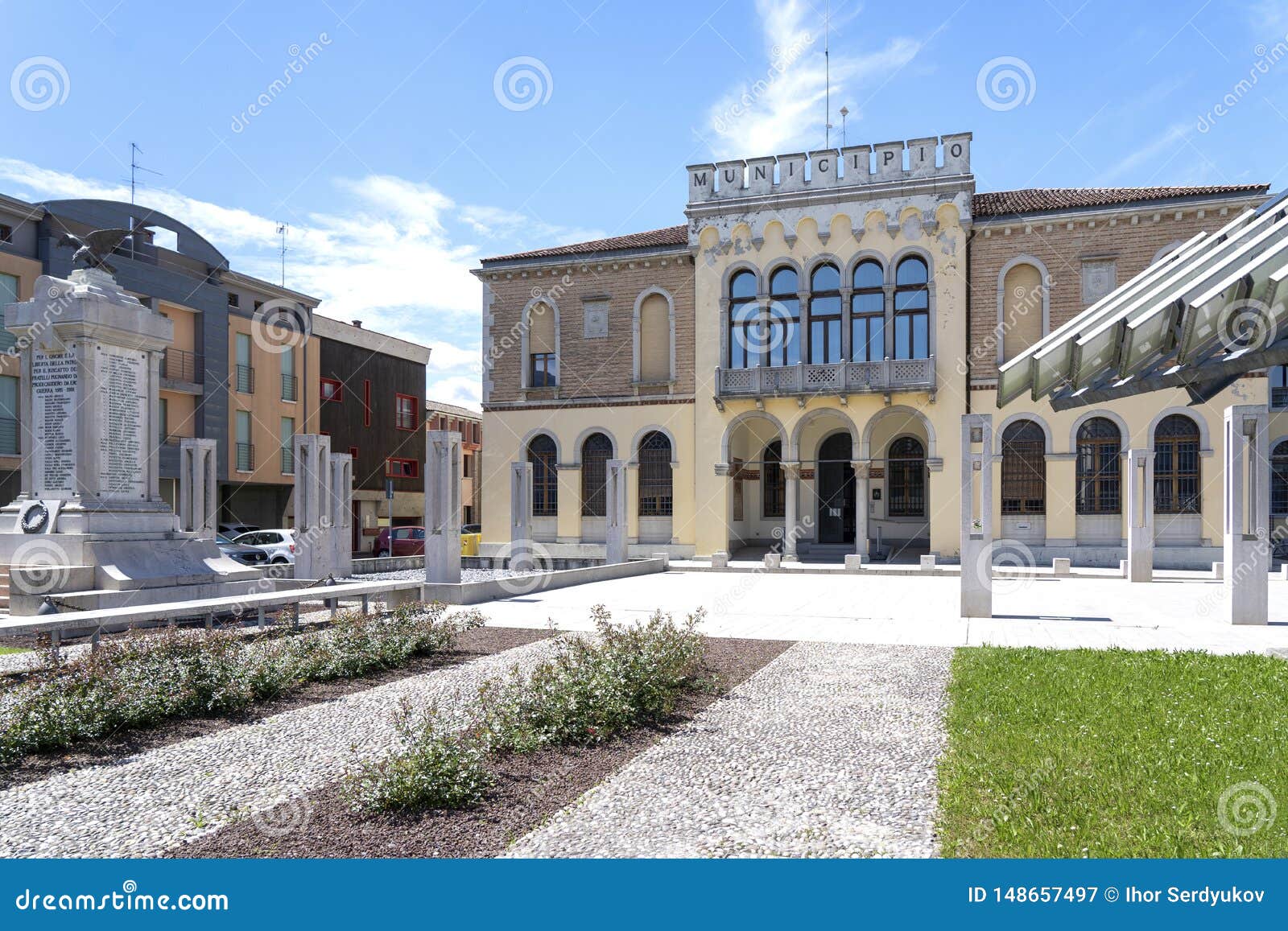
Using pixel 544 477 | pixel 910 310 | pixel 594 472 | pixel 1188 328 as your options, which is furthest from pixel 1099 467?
pixel 1188 328

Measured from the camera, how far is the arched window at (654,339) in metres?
30.6

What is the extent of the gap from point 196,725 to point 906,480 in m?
25.9

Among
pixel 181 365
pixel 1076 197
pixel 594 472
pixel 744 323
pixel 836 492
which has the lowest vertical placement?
pixel 836 492

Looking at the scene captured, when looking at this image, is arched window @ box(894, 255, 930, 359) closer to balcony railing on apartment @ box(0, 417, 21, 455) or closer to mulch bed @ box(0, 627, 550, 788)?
mulch bed @ box(0, 627, 550, 788)

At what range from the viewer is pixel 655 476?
30562 mm

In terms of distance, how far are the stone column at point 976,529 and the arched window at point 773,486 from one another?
1764cm

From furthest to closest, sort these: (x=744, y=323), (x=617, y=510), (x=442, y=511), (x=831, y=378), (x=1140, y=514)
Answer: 1. (x=744, y=323)
2. (x=831, y=378)
3. (x=617, y=510)
4. (x=1140, y=514)
5. (x=442, y=511)

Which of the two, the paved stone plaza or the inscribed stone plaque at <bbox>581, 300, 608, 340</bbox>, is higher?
the inscribed stone plaque at <bbox>581, 300, 608, 340</bbox>

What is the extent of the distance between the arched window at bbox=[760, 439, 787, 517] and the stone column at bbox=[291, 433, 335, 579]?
1645 cm

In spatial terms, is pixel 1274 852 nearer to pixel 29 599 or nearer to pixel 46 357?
pixel 29 599

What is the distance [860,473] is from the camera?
27.6 metres

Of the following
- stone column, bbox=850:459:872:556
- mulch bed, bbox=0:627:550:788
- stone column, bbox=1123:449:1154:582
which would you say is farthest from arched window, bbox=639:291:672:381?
mulch bed, bbox=0:627:550:788

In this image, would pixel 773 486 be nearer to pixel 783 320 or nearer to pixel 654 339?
pixel 783 320

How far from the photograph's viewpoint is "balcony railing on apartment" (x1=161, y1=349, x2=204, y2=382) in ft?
110
